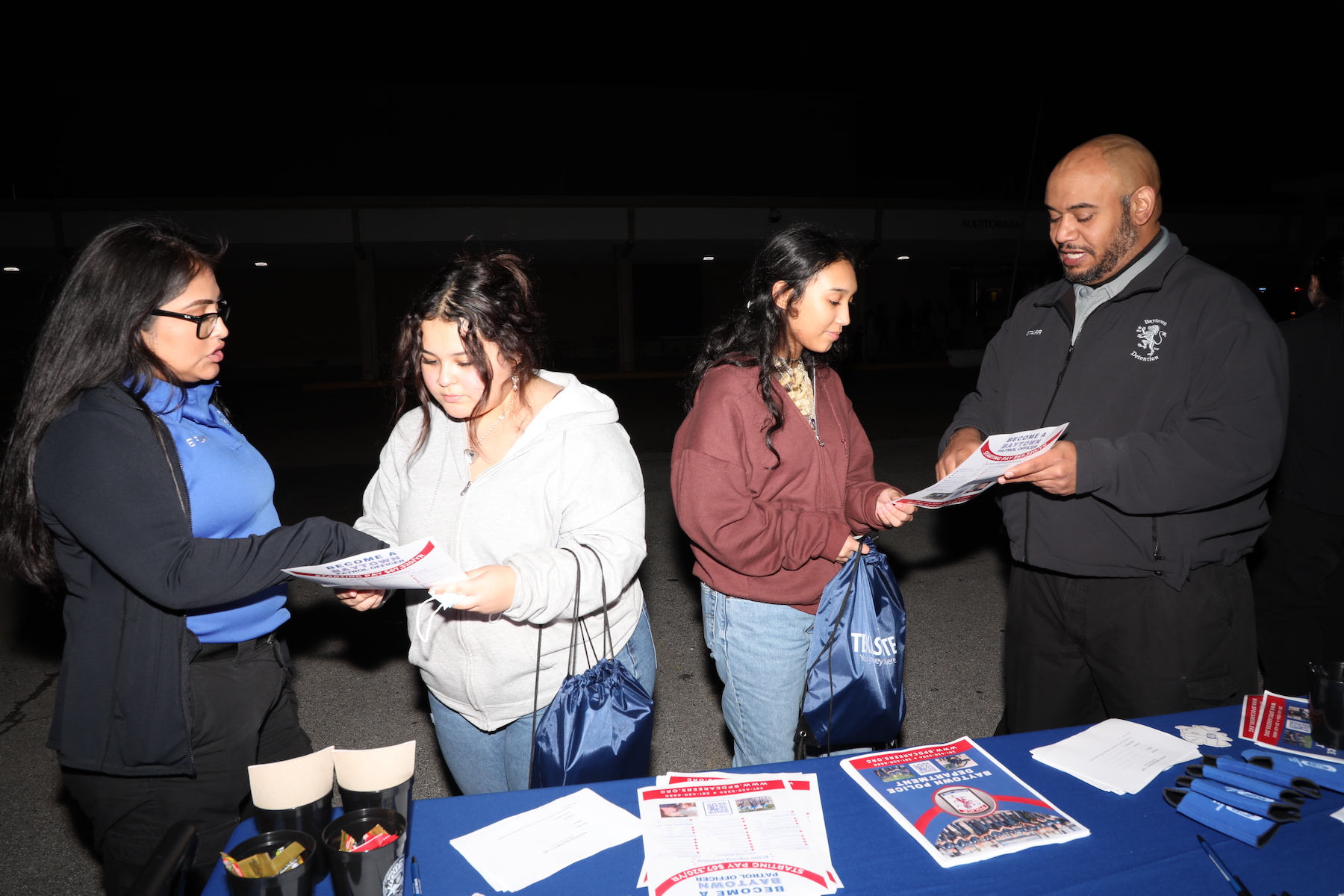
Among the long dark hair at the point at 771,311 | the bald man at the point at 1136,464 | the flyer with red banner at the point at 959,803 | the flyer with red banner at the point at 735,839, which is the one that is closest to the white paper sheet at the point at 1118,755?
the flyer with red banner at the point at 959,803

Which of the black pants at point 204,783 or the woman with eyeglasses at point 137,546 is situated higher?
the woman with eyeglasses at point 137,546

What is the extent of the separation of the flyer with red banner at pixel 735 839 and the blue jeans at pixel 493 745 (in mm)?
462

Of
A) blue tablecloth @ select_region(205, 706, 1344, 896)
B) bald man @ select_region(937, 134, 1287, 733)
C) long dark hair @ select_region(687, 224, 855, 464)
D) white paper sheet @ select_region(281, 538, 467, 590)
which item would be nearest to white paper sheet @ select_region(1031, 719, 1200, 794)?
blue tablecloth @ select_region(205, 706, 1344, 896)

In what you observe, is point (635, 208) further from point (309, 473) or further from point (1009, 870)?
point (1009, 870)

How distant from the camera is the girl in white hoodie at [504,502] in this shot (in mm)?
1931

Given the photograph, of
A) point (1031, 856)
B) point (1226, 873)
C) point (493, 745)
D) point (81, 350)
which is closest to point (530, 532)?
point (493, 745)

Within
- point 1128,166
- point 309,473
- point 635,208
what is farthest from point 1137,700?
point 635,208

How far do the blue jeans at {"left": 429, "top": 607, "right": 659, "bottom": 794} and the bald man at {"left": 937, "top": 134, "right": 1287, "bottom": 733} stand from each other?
117cm

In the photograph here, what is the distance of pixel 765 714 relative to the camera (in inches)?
96.9

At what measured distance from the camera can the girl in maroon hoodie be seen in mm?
2312

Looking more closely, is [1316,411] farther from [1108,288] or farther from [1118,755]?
[1118,755]

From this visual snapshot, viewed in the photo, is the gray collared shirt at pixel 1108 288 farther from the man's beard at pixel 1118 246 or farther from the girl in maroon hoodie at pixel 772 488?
the girl in maroon hoodie at pixel 772 488

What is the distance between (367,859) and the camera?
1.29 m

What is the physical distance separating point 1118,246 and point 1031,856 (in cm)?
174
